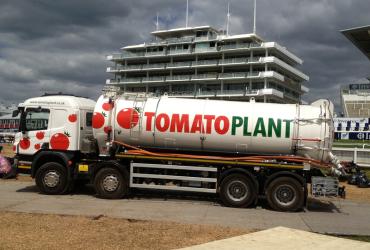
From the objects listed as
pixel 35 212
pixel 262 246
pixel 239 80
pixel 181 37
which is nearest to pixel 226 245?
pixel 262 246

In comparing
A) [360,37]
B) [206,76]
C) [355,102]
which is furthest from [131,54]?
[360,37]

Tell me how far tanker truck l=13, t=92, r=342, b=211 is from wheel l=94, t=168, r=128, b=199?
0.10 ft

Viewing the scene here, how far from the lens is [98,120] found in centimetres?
1501

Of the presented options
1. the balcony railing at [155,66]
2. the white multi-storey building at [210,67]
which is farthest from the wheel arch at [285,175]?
the balcony railing at [155,66]

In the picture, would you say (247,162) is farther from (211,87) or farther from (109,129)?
(211,87)

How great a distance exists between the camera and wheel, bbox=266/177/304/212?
13860 millimetres

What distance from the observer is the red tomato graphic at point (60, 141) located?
15.4m

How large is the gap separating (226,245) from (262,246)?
0.64 meters

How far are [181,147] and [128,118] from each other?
1825 mm

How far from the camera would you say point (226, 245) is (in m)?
8.66

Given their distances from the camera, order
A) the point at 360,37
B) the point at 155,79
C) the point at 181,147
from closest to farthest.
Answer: the point at 181,147 < the point at 360,37 < the point at 155,79

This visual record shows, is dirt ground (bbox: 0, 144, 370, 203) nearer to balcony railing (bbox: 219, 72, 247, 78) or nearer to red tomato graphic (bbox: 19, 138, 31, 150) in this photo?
red tomato graphic (bbox: 19, 138, 31, 150)

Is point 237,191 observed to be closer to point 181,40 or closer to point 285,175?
point 285,175

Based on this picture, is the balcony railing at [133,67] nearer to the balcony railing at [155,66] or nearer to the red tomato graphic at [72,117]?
the balcony railing at [155,66]
